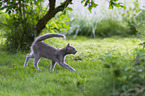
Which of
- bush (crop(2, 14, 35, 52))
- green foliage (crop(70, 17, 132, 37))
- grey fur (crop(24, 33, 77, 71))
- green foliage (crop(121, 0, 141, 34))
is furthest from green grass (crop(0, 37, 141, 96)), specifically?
green foliage (crop(121, 0, 141, 34))

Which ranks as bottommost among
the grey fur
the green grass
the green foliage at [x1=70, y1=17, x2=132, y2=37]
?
the green grass

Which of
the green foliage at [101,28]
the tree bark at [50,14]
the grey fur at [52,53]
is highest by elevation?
the tree bark at [50,14]

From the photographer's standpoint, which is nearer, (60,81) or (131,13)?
(60,81)

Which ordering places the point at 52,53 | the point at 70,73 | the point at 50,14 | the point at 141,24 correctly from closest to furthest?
the point at 70,73, the point at 52,53, the point at 141,24, the point at 50,14

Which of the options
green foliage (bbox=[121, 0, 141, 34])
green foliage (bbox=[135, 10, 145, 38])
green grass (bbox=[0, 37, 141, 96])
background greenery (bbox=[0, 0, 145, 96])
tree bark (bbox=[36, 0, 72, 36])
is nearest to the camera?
background greenery (bbox=[0, 0, 145, 96])

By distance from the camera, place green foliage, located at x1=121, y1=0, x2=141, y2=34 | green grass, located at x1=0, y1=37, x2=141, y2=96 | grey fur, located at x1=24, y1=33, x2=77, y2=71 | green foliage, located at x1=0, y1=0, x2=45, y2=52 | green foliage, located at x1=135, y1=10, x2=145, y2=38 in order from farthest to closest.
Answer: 1. green foliage, located at x1=121, y1=0, x2=141, y2=34
2. green foliage, located at x1=0, y1=0, x2=45, y2=52
3. green foliage, located at x1=135, y1=10, x2=145, y2=38
4. grey fur, located at x1=24, y1=33, x2=77, y2=71
5. green grass, located at x1=0, y1=37, x2=141, y2=96

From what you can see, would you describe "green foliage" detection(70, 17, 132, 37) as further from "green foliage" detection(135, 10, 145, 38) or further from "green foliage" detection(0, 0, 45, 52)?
"green foliage" detection(135, 10, 145, 38)

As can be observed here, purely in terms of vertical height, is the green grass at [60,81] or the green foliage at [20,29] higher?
the green foliage at [20,29]

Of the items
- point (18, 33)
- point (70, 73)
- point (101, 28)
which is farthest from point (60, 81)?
point (101, 28)

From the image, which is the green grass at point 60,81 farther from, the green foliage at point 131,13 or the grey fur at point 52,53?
the green foliage at point 131,13

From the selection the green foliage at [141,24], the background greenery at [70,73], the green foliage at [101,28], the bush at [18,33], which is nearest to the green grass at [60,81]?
the background greenery at [70,73]

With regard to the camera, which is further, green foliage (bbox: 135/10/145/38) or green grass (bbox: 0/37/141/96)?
green foliage (bbox: 135/10/145/38)

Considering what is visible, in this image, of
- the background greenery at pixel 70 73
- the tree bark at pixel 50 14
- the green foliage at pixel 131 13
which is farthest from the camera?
the green foliage at pixel 131 13

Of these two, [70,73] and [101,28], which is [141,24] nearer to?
[70,73]
